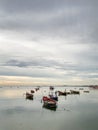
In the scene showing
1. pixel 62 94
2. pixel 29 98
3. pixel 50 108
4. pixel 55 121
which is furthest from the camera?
pixel 62 94

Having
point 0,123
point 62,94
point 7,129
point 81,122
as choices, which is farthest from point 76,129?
point 62,94

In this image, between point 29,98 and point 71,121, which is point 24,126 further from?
point 29,98

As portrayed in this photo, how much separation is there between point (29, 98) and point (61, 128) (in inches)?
2343

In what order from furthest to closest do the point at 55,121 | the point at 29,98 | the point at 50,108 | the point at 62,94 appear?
the point at 62,94, the point at 29,98, the point at 50,108, the point at 55,121

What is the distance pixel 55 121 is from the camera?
128ft

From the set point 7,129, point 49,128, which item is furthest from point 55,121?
point 7,129

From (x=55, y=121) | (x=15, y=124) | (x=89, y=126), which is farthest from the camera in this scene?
(x=55, y=121)

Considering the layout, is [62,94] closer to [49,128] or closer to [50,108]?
[50,108]

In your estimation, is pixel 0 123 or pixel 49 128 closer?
pixel 49 128

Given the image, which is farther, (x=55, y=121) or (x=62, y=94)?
(x=62, y=94)

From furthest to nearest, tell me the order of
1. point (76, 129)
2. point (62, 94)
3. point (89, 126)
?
point (62, 94), point (89, 126), point (76, 129)

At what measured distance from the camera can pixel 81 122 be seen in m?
37.2

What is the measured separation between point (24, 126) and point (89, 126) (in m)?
10.7

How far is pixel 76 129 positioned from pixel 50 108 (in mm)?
24933
